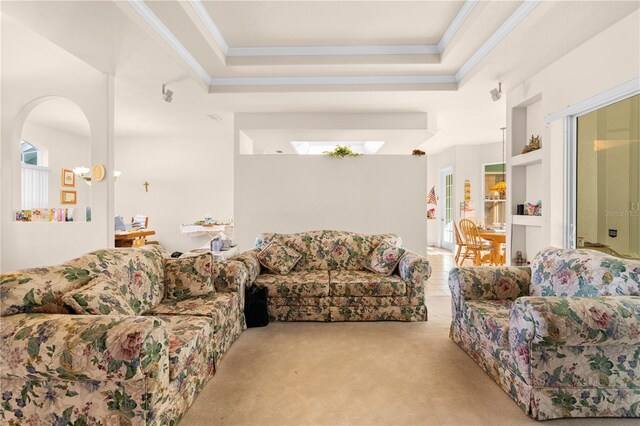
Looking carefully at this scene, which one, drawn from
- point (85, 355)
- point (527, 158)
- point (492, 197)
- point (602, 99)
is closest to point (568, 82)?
point (602, 99)

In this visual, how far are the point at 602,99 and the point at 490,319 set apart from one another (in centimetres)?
229

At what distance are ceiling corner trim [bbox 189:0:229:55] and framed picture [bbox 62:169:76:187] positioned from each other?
5.19 meters

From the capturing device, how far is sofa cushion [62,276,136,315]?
5.45 ft

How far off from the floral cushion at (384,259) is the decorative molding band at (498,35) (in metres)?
2.28

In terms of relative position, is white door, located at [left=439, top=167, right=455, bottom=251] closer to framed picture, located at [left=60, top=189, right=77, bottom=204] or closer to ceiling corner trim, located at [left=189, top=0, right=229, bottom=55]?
ceiling corner trim, located at [left=189, top=0, right=229, bottom=55]

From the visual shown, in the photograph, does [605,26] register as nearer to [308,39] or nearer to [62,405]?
[308,39]

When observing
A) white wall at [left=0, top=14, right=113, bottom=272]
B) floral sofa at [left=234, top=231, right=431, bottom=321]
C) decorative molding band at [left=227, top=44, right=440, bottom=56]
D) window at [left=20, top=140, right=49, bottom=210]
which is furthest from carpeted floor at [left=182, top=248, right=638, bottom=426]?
window at [left=20, top=140, right=49, bottom=210]

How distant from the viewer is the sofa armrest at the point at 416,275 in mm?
3279

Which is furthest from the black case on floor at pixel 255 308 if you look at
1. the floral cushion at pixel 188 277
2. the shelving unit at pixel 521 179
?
the shelving unit at pixel 521 179

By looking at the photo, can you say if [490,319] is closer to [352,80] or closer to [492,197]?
[352,80]

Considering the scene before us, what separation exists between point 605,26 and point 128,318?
415 cm

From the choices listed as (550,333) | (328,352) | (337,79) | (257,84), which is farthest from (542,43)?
(328,352)

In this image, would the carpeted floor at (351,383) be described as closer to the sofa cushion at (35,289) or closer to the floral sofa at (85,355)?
the floral sofa at (85,355)

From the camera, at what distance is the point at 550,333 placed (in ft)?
5.44
